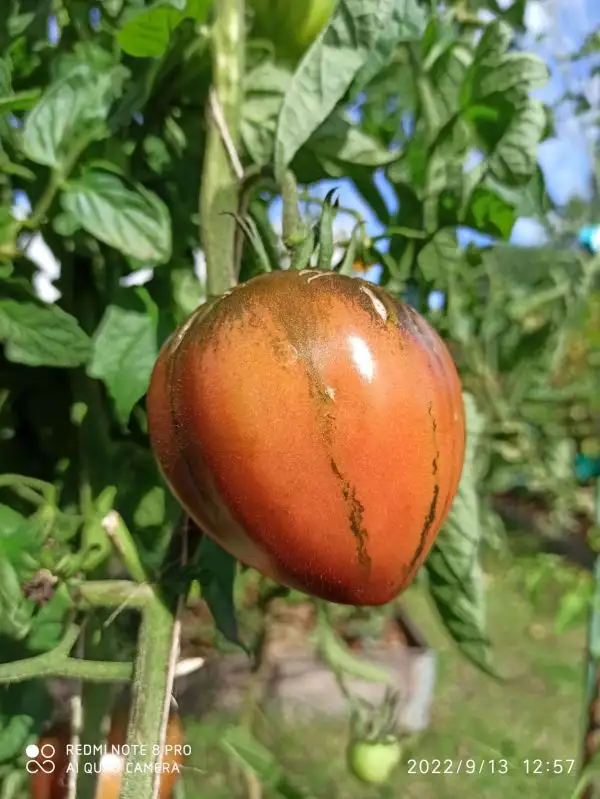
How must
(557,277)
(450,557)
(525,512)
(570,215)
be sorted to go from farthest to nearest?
1. (525,512)
2. (570,215)
3. (557,277)
4. (450,557)

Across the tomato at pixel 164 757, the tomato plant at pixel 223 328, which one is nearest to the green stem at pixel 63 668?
the tomato plant at pixel 223 328

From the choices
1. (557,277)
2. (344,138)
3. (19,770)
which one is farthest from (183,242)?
(557,277)

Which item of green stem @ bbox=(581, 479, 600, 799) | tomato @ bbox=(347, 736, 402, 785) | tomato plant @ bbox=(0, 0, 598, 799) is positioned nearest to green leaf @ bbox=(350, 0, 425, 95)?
tomato plant @ bbox=(0, 0, 598, 799)

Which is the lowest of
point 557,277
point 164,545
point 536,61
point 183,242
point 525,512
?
point 525,512

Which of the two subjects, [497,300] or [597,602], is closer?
[597,602]

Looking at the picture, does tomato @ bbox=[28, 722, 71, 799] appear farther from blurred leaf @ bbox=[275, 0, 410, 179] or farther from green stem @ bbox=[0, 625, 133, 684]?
blurred leaf @ bbox=[275, 0, 410, 179]

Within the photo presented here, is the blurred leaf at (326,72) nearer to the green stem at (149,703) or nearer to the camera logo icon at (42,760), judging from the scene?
the green stem at (149,703)

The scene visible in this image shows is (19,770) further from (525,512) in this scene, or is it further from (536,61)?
(525,512)

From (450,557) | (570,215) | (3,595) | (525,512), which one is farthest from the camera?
(525,512)
